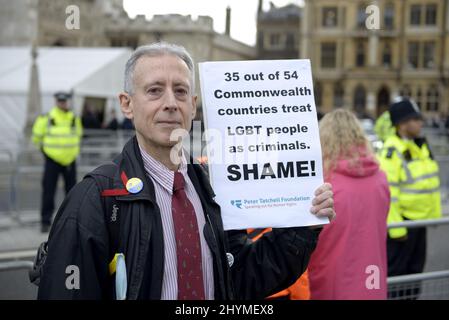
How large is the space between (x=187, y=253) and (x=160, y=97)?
0.54m

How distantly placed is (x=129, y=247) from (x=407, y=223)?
310 centimetres

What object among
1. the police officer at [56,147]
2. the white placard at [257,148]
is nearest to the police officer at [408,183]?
the white placard at [257,148]

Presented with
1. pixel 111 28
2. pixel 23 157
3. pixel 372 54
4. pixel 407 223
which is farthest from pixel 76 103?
pixel 372 54

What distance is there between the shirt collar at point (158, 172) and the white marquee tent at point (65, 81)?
17909 mm

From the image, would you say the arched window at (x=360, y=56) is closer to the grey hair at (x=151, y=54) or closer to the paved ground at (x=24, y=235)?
the paved ground at (x=24, y=235)

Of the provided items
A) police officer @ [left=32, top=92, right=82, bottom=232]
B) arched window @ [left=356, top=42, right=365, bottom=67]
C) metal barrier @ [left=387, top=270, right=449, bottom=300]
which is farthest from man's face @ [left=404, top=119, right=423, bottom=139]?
arched window @ [left=356, top=42, right=365, bottom=67]

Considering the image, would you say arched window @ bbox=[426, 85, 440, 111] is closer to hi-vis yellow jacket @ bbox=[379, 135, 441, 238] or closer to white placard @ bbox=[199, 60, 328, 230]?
hi-vis yellow jacket @ bbox=[379, 135, 441, 238]

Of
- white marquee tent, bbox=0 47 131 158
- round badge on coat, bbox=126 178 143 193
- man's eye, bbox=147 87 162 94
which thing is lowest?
round badge on coat, bbox=126 178 143 193

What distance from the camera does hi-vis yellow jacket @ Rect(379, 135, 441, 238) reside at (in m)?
5.20

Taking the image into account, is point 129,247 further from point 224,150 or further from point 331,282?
point 331,282

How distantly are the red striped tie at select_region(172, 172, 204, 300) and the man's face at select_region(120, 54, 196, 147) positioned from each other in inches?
9.5

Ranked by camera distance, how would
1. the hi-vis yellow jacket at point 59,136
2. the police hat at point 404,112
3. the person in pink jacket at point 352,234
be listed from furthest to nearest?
the hi-vis yellow jacket at point 59,136, the police hat at point 404,112, the person in pink jacket at point 352,234

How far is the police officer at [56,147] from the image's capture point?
344 inches
